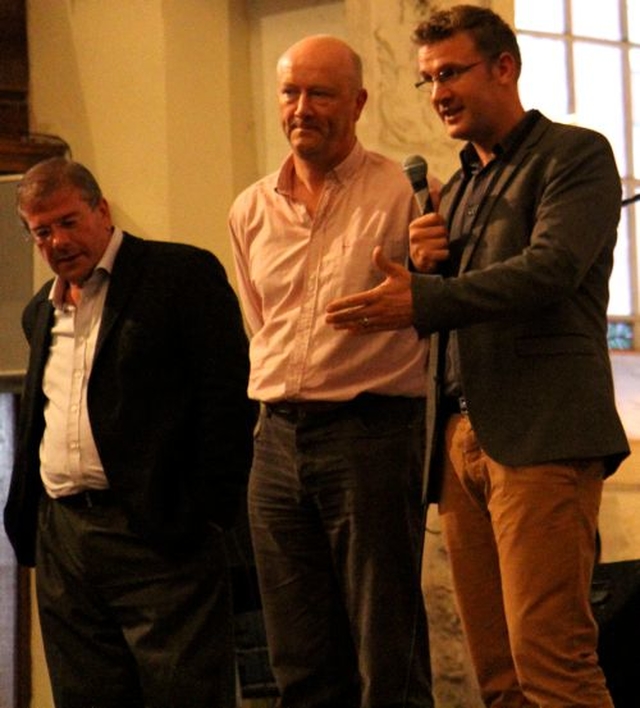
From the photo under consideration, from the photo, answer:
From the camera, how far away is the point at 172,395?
2932mm

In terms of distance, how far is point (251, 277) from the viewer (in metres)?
3.03

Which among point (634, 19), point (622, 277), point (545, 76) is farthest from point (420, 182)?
point (634, 19)

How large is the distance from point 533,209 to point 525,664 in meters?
0.79

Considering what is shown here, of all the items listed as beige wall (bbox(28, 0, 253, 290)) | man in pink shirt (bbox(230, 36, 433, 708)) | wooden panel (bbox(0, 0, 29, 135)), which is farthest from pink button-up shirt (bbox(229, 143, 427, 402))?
wooden panel (bbox(0, 0, 29, 135))

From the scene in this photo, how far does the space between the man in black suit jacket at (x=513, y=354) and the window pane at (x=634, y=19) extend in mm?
2920

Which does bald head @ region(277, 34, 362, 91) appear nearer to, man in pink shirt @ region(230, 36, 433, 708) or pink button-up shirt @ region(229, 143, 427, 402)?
man in pink shirt @ region(230, 36, 433, 708)

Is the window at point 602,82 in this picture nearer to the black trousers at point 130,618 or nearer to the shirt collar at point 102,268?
the shirt collar at point 102,268

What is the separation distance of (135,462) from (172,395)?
16 cm

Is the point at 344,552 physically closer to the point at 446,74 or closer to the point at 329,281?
the point at 329,281

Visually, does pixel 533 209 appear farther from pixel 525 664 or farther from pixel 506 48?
pixel 525 664

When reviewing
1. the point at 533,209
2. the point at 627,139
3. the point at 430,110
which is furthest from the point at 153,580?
the point at 627,139

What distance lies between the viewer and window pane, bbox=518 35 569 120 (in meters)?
5.07

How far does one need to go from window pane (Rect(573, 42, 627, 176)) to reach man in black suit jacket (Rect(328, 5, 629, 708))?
2.70m

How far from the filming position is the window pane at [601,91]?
522cm
